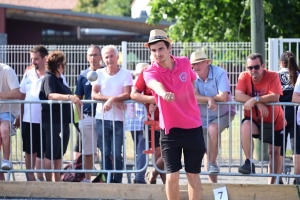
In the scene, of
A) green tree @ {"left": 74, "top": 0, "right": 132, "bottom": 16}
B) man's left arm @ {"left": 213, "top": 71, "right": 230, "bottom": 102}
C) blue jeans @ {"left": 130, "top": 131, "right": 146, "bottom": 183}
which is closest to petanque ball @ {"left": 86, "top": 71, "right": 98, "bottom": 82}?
blue jeans @ {"left": 130, "top": 131, "right": 146, "bottom": 183}

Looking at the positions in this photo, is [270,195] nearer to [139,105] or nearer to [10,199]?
[139,105]

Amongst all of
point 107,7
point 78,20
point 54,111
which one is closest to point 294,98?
point 54,111

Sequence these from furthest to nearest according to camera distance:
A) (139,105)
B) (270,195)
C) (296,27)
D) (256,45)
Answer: (296,27) < (256,45) < (139,105) < (270,195)

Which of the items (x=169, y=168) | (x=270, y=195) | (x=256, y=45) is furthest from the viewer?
(x=256, y=45)

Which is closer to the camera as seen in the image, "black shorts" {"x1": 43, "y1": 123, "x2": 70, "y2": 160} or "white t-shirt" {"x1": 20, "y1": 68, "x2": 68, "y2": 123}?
"black shorts" {"x1": 43, "y1": 123, "x2": 70, "y2": 160}

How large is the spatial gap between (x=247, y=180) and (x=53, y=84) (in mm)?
3310

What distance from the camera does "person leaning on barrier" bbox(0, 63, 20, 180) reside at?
9.43 meters

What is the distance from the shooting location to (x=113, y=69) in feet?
30.5

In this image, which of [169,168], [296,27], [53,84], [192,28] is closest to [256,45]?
[53,84]

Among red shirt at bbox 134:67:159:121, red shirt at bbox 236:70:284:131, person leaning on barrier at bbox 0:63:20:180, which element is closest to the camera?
red shirt at bbox 134:67:159:121

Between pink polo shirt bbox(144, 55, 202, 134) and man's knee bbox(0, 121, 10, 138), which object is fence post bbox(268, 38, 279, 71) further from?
pink polo shirt bbox(144, 55, 202, 134)

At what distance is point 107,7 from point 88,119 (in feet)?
174

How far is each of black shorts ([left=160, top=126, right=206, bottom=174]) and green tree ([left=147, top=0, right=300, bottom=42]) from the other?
350 inches

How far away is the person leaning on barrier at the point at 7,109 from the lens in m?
9.43
